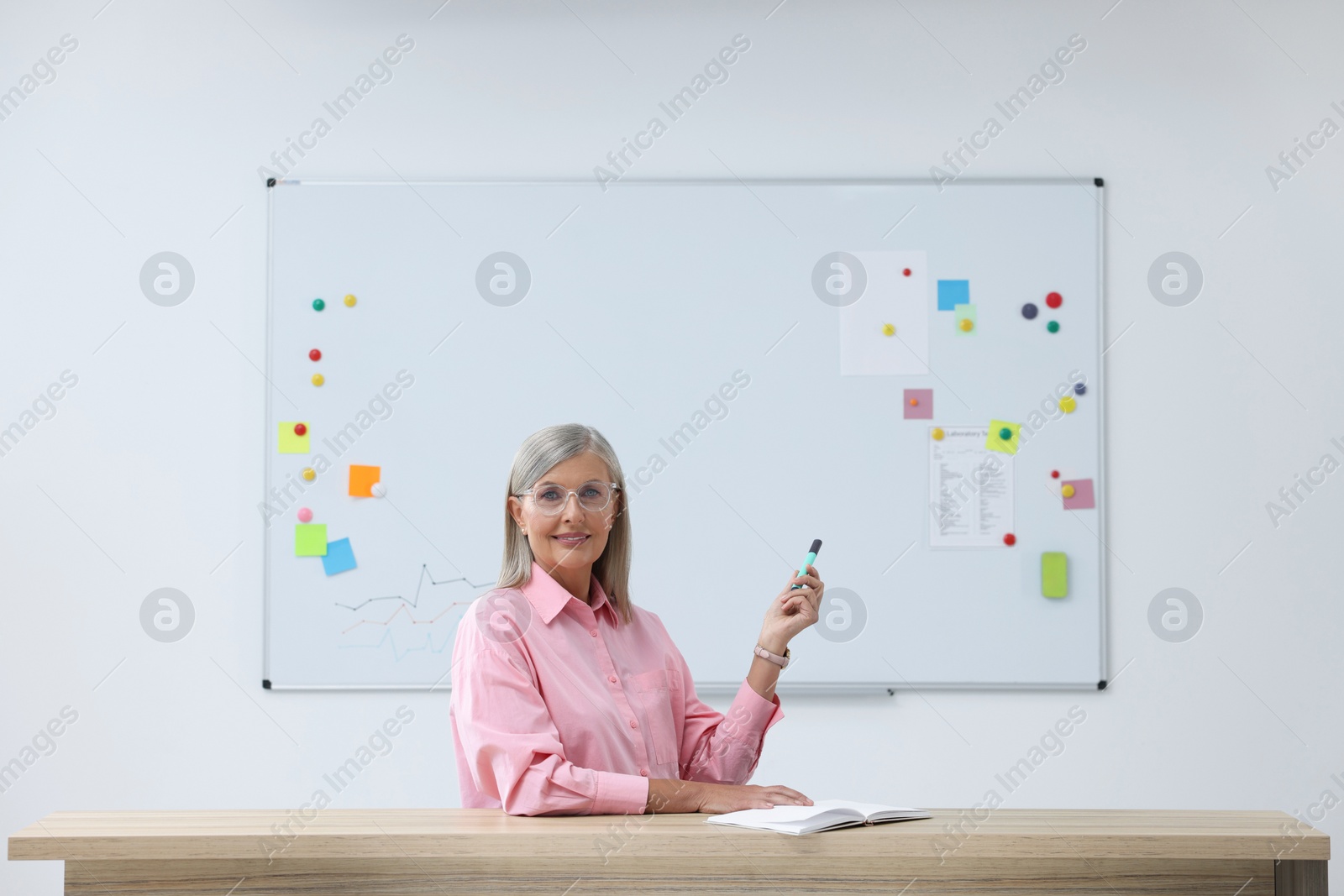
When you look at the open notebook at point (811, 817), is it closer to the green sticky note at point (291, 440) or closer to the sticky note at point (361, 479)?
the sticky note at point (361, 479)

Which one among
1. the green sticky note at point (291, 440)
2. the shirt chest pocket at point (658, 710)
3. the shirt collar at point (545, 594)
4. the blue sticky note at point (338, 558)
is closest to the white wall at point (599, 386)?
the green sticky note at point (291, 440)

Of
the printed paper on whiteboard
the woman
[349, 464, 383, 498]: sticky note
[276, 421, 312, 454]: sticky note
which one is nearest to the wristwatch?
the woman

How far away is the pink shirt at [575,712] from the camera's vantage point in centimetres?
145

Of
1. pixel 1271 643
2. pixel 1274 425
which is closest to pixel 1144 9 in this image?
pixel 1274 425

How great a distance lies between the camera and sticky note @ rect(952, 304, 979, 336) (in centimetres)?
281

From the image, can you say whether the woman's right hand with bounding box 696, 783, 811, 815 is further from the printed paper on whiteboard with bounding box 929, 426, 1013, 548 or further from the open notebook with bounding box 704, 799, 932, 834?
the printed paper on whiteboard with bounding box 929, 426, 1013, 548

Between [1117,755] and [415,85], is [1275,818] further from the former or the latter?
[415,85]

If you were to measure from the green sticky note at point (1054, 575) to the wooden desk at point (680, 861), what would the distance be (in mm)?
1451

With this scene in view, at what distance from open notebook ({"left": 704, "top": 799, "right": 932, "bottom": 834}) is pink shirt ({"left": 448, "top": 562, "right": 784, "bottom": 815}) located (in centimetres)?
14

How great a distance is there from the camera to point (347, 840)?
1319 millimetres

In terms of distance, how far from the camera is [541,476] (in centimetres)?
166

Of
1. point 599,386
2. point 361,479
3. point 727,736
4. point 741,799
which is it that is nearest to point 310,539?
point 361,479

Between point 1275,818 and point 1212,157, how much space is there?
200cm

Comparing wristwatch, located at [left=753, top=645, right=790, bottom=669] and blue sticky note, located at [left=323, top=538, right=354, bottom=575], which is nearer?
wristwatch, located at [left=753, top=645, right=790, bottom=669]
